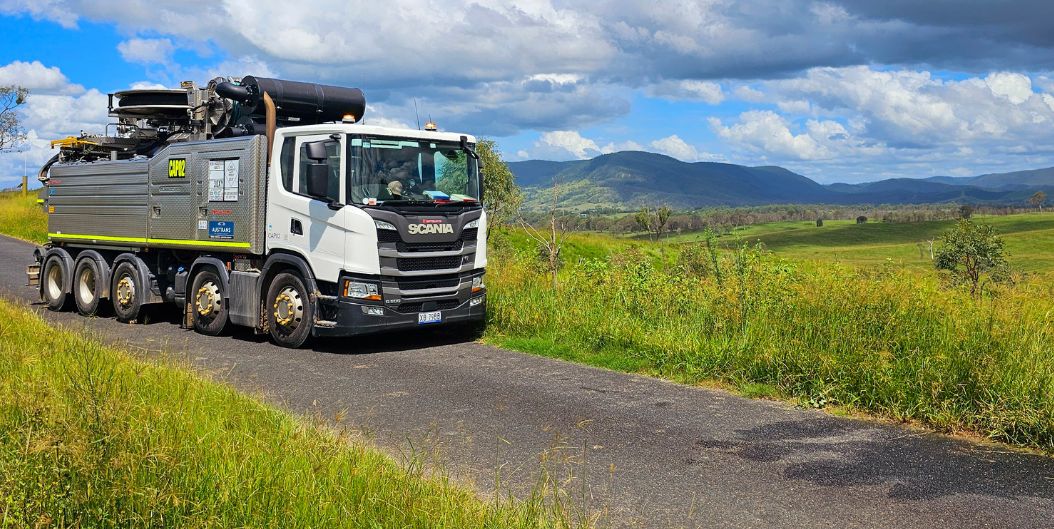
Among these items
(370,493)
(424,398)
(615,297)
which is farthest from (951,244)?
(370,493)

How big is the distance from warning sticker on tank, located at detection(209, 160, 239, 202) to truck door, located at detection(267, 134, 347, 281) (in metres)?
0.77

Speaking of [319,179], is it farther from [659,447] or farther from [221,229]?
[659,447]

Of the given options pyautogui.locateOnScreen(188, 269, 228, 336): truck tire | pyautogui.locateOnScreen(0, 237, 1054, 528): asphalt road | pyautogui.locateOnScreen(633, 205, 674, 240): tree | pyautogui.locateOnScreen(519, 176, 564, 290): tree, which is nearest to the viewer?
pyautogui.locateOnScreen(0, 237, 1054, 528): asphalt road

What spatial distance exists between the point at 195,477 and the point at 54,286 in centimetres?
1385

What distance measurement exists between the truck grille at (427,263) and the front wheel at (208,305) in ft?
10.5

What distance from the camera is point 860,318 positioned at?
28.1 ft

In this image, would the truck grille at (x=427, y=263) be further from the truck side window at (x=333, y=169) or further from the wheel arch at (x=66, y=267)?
the wheel arch at (x=66, y=267)

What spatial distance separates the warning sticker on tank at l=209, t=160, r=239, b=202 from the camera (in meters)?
12.4

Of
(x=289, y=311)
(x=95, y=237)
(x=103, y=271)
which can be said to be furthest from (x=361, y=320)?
(x=95, y=237)

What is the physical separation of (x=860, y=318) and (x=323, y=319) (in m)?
6.75

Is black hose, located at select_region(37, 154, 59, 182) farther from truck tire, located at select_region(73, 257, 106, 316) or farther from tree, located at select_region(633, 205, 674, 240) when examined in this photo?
tree, located at select_region(633, 205, 674, 240)

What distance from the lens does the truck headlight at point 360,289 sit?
441 inches

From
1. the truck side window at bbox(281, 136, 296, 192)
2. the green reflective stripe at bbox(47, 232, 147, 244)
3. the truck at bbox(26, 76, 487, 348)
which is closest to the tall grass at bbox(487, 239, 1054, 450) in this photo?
the truck at bbox(26, 76, 487, 348)

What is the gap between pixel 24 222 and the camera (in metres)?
39.2
